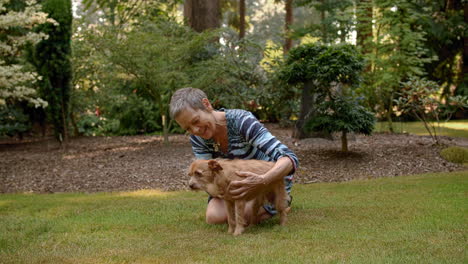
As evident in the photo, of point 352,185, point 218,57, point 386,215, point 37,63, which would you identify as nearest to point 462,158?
point 352,185

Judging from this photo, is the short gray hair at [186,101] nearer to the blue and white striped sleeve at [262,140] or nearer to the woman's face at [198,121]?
the woman's face at [198,121]

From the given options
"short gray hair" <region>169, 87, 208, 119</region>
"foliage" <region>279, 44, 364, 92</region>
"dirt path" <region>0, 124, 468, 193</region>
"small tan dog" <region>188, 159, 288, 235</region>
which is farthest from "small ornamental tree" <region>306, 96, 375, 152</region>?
"short gray hair" <region>169, 87, 208, 119</region>

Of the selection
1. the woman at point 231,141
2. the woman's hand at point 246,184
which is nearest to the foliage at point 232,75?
the woman at point 231,141

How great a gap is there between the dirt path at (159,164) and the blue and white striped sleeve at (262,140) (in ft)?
12.9

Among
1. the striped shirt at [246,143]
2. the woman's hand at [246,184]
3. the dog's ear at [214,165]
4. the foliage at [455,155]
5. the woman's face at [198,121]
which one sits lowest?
the foliage at [455,155]

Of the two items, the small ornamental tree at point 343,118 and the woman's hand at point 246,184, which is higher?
the small ornamental tree at point 343,118

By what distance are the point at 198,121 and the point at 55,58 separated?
881 centimetres

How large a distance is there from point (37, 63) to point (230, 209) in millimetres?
9349

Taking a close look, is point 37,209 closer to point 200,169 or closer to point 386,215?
point 200,169

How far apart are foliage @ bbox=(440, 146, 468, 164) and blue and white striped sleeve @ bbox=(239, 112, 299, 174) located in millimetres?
6677

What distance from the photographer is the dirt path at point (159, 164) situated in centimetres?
897

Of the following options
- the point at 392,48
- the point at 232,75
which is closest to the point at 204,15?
the point at 232,75

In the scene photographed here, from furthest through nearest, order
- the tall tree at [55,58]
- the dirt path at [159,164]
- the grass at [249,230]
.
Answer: the tall tree at [55,58] → the dirt path at [159,164] → the grass at [249,230]

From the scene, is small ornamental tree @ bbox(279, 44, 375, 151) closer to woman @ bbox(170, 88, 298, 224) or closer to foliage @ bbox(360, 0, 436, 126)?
foliage @ bbox(360, 0, 436, 126)
